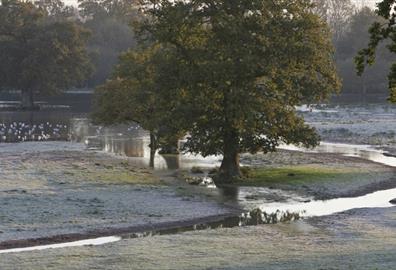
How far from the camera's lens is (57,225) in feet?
91.1

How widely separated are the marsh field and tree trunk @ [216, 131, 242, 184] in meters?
1.03

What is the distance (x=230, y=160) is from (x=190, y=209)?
10612 millimetres

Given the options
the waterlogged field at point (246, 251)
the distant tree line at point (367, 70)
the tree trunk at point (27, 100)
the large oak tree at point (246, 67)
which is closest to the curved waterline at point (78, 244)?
the waterlogged field at point (246, 251)

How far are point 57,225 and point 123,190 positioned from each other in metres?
8.50

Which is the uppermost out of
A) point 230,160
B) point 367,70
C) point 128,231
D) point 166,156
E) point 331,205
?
point 367,70

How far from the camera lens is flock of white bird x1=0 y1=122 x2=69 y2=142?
67.2 meters

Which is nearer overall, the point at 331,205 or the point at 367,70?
the point at 331,205

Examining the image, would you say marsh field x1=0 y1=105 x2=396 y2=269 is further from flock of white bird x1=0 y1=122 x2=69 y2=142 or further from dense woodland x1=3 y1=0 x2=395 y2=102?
dense woodland x1=3 y1=0 x2=395 y2=102

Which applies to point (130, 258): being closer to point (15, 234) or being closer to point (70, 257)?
point (70, 257)

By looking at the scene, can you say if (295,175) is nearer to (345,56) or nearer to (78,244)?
(78,244)

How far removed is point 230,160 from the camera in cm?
4206

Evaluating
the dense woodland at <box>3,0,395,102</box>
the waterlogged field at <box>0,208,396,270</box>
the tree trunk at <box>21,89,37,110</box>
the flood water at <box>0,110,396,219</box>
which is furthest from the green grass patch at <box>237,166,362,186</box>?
the tree trunk at <box>21,89,37,110</box>

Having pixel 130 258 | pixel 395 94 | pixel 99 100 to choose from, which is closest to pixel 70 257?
pixel 130 258

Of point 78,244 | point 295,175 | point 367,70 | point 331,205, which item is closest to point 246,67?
point 295,175
